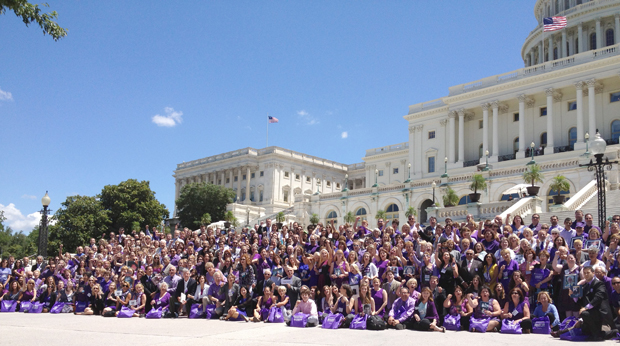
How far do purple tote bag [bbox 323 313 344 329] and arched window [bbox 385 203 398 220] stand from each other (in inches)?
1372

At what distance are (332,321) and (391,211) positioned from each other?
117ft

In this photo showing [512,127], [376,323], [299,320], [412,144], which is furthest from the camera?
[412,144]

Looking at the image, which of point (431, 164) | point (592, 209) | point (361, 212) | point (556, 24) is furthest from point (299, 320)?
point (431, 164)

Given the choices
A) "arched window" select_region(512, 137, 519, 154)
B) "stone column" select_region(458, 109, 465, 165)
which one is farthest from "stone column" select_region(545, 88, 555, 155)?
"stone column" select_region(458, 109, 465, 165)

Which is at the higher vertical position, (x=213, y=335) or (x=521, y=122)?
(x=521, y=122)

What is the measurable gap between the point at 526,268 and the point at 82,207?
44223 mm

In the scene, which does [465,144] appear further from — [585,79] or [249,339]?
[249,339]

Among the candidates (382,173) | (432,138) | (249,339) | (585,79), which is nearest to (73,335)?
(249,339)

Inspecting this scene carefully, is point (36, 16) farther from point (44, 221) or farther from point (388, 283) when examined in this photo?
point (44, 221)

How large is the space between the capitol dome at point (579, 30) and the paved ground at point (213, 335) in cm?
5982

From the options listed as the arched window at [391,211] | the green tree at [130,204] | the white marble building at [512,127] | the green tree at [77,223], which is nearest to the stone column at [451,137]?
the white marble building at [512,127]

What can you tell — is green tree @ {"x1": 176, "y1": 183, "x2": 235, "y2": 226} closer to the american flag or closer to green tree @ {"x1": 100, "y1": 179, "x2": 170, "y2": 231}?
green tree @ {"x1": 100, "y1": 179, "x2": 170, "y2": 231}

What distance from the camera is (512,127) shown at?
5703 cm

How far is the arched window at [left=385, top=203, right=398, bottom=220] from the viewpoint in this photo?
153ft
